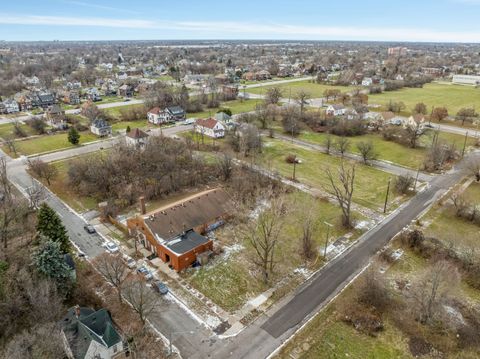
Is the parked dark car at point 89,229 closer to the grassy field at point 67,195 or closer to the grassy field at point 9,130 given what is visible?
the grassy field at point 67,195

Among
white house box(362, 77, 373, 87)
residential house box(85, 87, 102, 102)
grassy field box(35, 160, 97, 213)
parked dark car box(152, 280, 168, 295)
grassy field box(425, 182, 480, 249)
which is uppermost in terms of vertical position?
white house box(362, 77, 373, 87)

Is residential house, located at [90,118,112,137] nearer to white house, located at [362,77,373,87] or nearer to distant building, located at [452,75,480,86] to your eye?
white house, located at [362,77,373,87]

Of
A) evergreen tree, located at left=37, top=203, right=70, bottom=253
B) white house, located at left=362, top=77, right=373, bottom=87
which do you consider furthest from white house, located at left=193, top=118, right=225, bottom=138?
white house, located at left=362, top=77, right=373, bottom=87

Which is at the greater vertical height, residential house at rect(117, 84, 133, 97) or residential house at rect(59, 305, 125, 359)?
residential house at rect(117, 84, 133, 97)

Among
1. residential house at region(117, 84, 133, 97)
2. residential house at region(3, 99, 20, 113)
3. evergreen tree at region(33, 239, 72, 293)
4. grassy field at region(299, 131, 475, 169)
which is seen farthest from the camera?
residential house at region(117, 84, 133, 97)

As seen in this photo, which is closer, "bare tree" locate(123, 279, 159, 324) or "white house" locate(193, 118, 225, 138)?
"bare tree" locate(123, 279, 159, 324)

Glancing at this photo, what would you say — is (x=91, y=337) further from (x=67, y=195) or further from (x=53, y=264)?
(x=67, y=195)

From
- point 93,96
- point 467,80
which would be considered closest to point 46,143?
point 93,96
